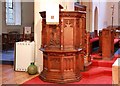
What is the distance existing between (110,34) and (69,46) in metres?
2.01

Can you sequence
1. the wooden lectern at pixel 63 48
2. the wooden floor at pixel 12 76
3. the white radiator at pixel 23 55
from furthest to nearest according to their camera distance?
the white radiator at pixel 23 55
the wooden floor at pixel 12 76
the wooden lectern at pixel 63 48

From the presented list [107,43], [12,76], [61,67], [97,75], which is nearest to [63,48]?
[61,67]

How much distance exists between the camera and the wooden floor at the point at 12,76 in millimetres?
5746

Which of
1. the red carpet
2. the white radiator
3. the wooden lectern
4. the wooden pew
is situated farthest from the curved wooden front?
the wooden pew

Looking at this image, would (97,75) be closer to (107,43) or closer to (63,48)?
(63,48)

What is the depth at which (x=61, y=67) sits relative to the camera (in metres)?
5.68

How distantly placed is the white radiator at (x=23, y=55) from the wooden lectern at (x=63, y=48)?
3.54 ft

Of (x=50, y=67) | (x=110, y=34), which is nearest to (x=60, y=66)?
(x=50, y=67)

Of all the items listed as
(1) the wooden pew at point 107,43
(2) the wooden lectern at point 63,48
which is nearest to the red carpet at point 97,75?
(2) the wooden lectern at point 63,48

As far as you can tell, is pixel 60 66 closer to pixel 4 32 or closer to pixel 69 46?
pixel 69 46

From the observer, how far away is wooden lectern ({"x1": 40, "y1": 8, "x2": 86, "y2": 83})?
5637 millimetres

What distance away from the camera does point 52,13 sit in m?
5.52

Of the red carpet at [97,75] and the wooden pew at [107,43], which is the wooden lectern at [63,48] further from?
the wooden pew at [107,43]

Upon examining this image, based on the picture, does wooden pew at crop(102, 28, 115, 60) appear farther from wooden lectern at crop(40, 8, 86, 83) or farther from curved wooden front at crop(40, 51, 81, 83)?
curved wooden front at crop(40, 51, 81, 83)
